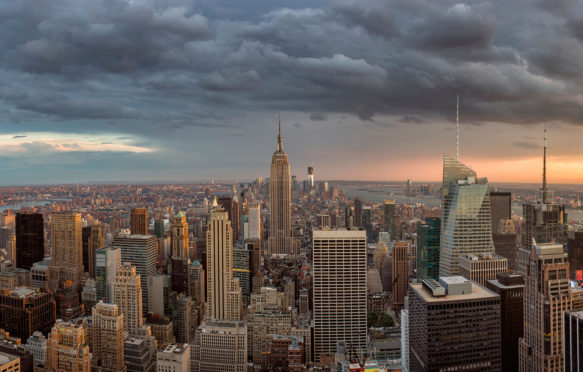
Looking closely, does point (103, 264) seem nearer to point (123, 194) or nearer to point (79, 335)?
point (123, 194)

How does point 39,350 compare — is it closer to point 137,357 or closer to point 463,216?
point 137,357

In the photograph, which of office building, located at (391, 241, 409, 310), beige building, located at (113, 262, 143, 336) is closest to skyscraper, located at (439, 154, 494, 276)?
office building, located at (391, 241, 409, 310)

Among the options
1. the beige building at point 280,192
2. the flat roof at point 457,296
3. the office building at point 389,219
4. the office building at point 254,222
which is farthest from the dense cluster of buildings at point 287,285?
the beige building at point 280,192

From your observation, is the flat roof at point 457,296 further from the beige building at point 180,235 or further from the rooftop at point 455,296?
the beige building at point 180,235

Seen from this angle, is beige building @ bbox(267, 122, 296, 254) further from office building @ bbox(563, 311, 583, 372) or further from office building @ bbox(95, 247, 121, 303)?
office building @ bbox(563, 311, 583, 372)

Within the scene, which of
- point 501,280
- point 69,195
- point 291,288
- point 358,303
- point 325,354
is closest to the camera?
point 501,280

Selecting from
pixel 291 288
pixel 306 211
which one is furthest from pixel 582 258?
pixel 306 211
